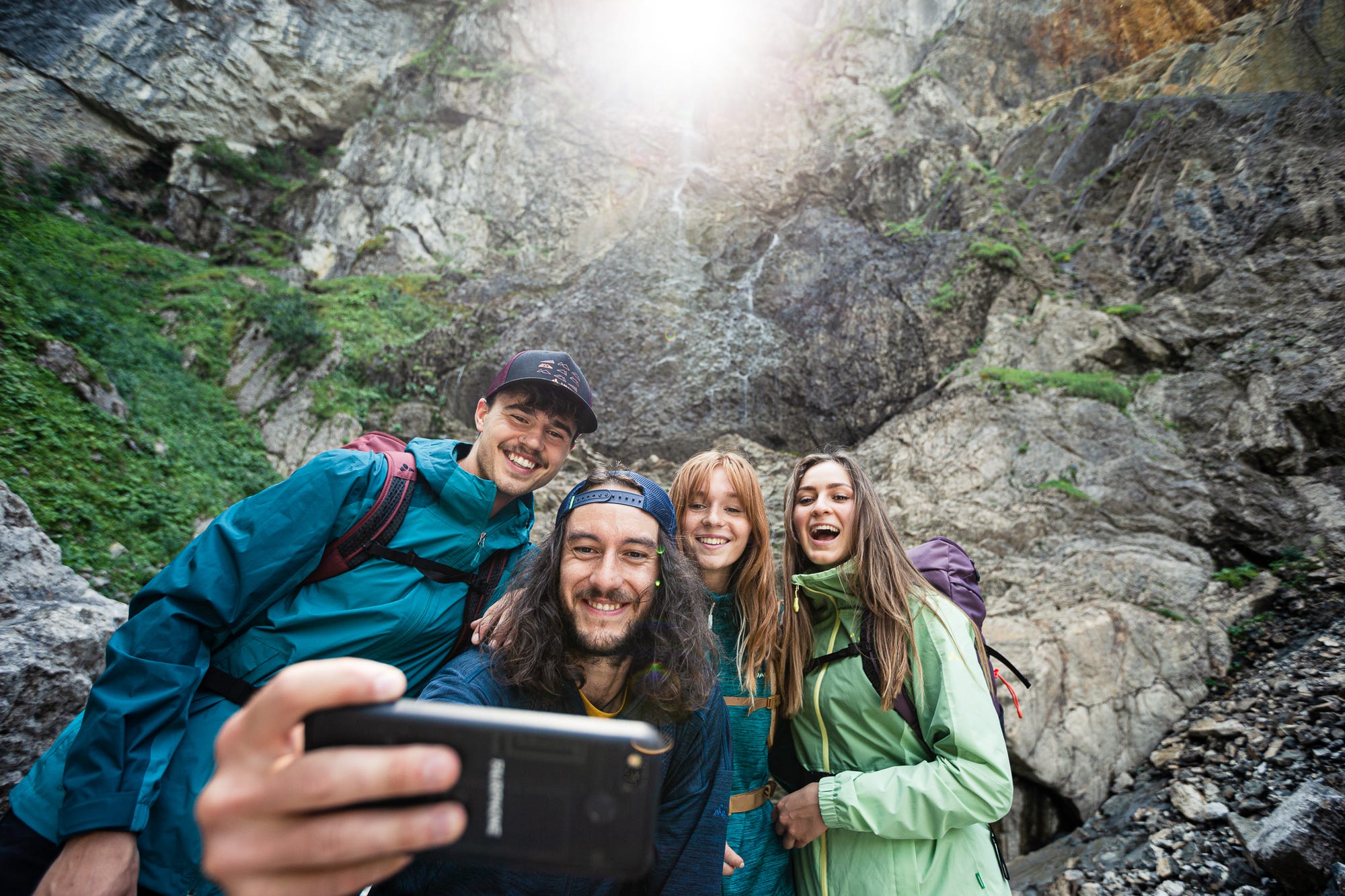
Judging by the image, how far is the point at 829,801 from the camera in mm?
2037

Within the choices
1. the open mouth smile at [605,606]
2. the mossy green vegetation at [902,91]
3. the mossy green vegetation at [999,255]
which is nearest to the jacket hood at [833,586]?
the open mouth smile at [605,606]

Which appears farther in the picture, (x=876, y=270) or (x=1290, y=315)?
(x=876, y=270)

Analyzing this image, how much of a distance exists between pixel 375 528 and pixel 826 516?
6.90 ft

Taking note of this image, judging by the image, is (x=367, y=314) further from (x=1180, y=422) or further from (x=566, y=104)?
(x=1180, y=422)

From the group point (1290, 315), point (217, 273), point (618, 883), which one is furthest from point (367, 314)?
point (1290, 315)

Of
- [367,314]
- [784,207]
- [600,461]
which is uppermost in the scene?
[784,207]

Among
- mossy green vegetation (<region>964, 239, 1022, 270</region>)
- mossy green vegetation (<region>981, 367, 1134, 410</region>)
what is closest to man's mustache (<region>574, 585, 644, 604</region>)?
mossy green vegetation (<region>981, 367, 1134, 410</region>)

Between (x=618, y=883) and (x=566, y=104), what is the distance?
23.5 meters

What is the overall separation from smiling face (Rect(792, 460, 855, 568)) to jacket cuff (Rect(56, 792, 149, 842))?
106 inches

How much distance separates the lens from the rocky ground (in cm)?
275

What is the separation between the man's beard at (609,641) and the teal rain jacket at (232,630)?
72 cm

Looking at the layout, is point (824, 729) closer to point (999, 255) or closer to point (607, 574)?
point (607, 574)

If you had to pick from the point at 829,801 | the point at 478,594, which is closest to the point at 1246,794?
the point at 829,801

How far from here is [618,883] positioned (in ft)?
5.86
